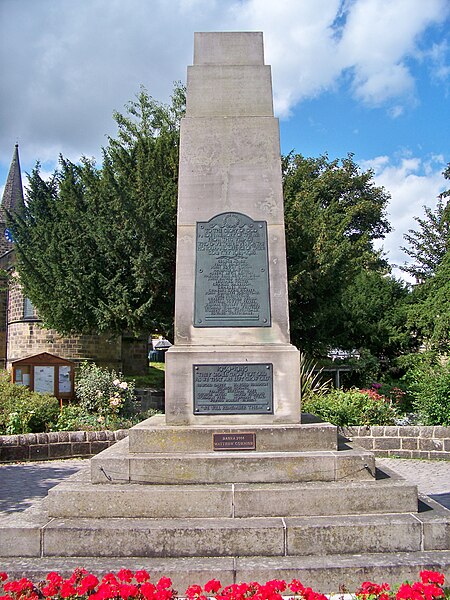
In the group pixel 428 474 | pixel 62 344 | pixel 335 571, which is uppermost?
pixel 62 344

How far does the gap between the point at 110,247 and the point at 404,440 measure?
10250mm

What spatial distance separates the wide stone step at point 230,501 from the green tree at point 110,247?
38.6 feet

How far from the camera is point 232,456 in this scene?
5.15 m

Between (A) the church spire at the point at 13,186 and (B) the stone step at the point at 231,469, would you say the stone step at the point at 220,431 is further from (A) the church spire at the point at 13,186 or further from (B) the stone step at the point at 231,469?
(A) the church spire at the point at 13,186

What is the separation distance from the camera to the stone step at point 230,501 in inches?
189

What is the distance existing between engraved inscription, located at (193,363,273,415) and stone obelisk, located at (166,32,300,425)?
10 mm

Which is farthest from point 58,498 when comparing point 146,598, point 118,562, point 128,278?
point 128,278

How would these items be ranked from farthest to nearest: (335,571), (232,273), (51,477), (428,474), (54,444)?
1. (54,444)
2. (428,474)
3. (51,477)
4. (232,273)
5. (335,571)

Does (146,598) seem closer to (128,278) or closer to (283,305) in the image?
(283,305)

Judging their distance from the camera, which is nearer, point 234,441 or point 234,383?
point 234,441

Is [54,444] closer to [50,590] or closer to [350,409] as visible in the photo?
[350,409]

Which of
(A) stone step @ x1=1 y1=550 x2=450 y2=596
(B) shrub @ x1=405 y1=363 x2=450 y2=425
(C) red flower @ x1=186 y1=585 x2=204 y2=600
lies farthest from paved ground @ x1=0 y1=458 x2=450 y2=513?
(C) red flower @ x1=186 y1=585 x2=204 y2=600

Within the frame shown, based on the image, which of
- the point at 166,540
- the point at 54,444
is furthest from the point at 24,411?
the point at 166,540

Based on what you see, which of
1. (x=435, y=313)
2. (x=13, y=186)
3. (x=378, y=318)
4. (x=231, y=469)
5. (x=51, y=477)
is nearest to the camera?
(x=231, y=469)
